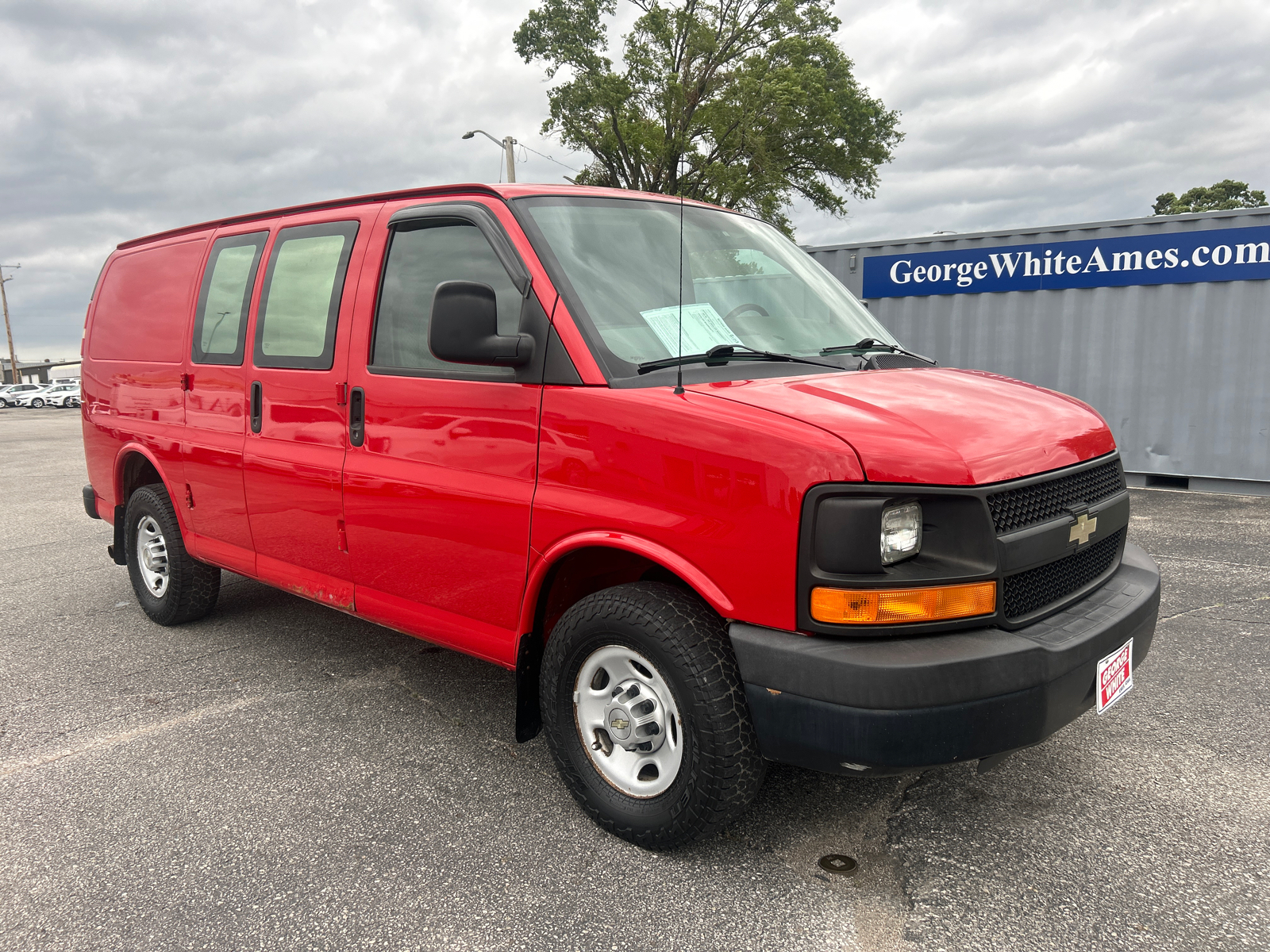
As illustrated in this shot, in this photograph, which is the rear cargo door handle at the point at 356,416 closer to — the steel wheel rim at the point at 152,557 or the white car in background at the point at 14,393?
the steel wheel rim at the point at 152,557

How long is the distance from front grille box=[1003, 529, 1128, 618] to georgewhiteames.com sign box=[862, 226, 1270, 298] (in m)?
8.39

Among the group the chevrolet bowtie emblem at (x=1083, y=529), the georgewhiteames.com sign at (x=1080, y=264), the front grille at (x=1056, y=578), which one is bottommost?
the front grille at (x=1056, y=578)

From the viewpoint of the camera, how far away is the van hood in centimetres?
222

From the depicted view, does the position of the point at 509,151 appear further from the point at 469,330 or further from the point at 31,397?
the point at 31,397

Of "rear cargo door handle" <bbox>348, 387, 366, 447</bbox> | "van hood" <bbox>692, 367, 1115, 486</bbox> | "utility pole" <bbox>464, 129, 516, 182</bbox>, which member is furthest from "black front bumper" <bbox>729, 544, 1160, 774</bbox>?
"utility pole" <bbox>464, 129, 516, 182</bbox>

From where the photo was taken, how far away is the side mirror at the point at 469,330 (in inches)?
105

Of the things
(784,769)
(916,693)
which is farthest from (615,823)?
(916,693)

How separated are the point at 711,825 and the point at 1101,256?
9.74 metres

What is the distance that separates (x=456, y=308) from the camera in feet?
8.73

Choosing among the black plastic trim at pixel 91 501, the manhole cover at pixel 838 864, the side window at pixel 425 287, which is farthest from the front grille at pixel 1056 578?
the black plastic trim at pixel 91 501

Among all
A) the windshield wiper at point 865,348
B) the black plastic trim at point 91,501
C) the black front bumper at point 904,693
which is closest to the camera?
the black front bumper at point 904,693

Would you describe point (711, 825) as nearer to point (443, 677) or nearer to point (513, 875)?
point (513, 875)

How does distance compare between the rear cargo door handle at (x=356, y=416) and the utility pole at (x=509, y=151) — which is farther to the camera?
the utility pole at (x=509, y=151)

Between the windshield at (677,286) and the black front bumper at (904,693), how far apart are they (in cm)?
101
